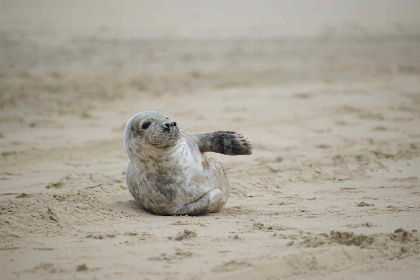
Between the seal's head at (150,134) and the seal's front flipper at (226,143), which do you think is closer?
the seal's head at (150,134)

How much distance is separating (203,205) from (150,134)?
28.9 inches

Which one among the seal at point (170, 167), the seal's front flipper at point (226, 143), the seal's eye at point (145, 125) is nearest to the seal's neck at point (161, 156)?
the seal at point (170, 167)

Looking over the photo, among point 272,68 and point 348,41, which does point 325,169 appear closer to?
point 272,68

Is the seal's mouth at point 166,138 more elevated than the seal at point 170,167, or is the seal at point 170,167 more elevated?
the seal's mouth at point 166,138

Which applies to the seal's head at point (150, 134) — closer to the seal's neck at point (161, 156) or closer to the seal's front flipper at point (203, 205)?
the seal's neck at point (161, 156)

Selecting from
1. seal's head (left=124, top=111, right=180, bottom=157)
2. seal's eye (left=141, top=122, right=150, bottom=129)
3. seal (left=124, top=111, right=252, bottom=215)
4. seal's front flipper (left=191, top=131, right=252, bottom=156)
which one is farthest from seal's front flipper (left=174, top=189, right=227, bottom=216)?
seal's eye (left=141, top=122, right=150, bottom=129)

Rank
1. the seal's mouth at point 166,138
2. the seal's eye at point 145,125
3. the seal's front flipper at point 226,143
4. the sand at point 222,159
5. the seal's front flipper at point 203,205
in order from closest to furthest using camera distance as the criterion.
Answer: the sand at point 222,159 < the seal's mouth at point 166,138 < the seal's eye at point 145,125 < the seal's front flipper at point 203,205 < the seal's front flipper at point 226,143

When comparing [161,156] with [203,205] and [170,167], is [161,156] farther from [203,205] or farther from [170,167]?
[203,205]

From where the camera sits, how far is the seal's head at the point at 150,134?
174 inches

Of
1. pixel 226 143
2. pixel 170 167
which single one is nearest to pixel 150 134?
pixel 170 167

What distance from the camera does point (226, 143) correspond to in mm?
4789

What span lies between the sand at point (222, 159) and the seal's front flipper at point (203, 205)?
0.08 metres

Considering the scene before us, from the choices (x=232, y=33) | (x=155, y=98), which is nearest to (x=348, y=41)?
Result: (x=232, y=33)

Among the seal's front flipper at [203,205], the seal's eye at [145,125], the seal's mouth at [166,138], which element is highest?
the seal's eye at [145,125]
